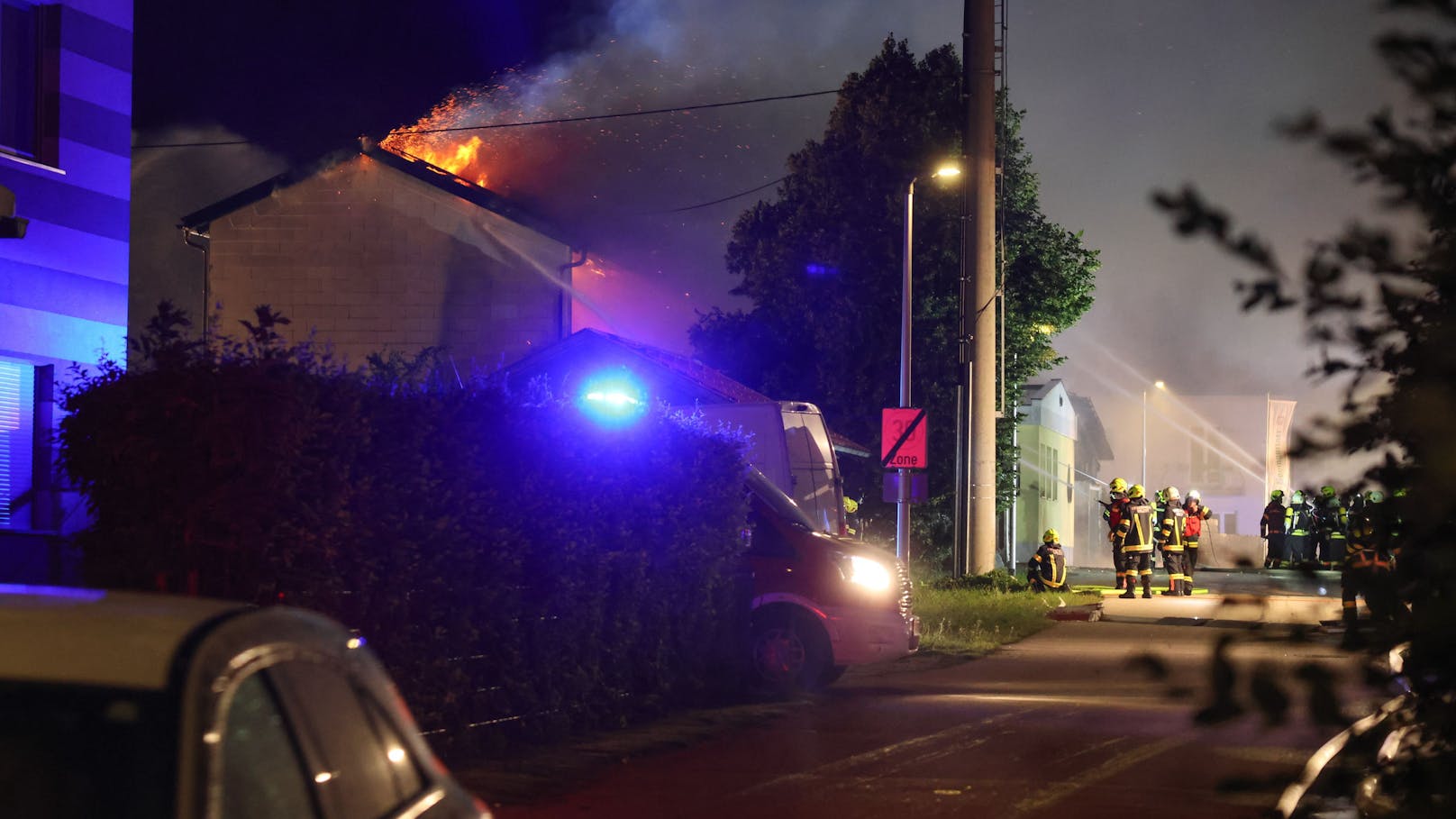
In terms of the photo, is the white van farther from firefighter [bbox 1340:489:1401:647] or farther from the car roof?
the car roof

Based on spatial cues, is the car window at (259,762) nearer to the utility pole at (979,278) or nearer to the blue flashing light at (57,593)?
the blue flashing light at (57,593)

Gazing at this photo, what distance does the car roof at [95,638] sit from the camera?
2701 mm

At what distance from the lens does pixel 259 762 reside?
2.81 m

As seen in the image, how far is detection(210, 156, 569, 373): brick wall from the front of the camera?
1358 inches

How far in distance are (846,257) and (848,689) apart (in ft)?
80.3

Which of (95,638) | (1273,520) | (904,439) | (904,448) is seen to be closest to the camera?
(95,638)

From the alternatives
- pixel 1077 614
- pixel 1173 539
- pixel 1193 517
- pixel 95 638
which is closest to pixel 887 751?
pixel 95 638

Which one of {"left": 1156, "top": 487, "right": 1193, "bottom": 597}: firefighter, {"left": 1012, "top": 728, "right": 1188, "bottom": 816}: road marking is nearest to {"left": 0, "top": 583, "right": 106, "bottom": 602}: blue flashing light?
{"left": 1012, "top": 728, "right": 1188, "bottom": 816}: road marking

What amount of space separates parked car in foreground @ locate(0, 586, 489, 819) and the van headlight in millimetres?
11067

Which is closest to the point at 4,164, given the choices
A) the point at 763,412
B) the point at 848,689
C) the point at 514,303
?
the point at 848,689

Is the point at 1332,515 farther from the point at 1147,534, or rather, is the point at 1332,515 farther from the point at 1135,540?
the point at 1147,534

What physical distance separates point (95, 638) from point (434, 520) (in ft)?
22.4

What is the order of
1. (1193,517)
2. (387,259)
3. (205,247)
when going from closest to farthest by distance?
(1193,517) < (205,247) < (387,259)

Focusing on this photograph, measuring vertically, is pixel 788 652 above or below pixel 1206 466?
below
